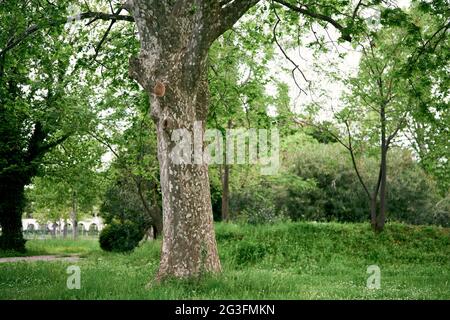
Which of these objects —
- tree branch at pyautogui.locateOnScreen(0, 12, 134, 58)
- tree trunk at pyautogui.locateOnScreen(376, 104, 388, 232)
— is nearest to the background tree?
tree branch at pyautogui.locateOnScreen(0, 12, 134, 58)

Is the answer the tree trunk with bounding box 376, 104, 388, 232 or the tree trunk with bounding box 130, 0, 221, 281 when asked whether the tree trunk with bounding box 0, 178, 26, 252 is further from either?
the tree trunk with bounding box 130, 0, 221, 281

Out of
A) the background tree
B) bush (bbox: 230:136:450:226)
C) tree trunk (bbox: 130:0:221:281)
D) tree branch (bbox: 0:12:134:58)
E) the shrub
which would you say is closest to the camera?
tree trunk (bbox: 130:0:221:281)

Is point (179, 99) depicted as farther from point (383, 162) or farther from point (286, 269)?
point (383, 162)

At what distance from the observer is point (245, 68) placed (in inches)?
851

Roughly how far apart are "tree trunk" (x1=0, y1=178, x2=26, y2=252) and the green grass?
11.5 m

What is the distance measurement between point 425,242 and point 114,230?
16584 millimetres

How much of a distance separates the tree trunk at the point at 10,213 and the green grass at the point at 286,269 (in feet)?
37.6

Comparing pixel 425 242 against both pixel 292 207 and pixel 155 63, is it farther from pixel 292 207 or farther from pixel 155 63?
pixel 155 63

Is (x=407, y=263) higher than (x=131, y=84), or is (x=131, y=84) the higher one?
(x=131, y=84)

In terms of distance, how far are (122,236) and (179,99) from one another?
1924cm

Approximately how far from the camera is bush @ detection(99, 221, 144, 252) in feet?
88.5

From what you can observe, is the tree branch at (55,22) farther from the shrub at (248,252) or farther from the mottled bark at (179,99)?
the shrub at (248,252)

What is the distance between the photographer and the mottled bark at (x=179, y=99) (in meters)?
9.10
